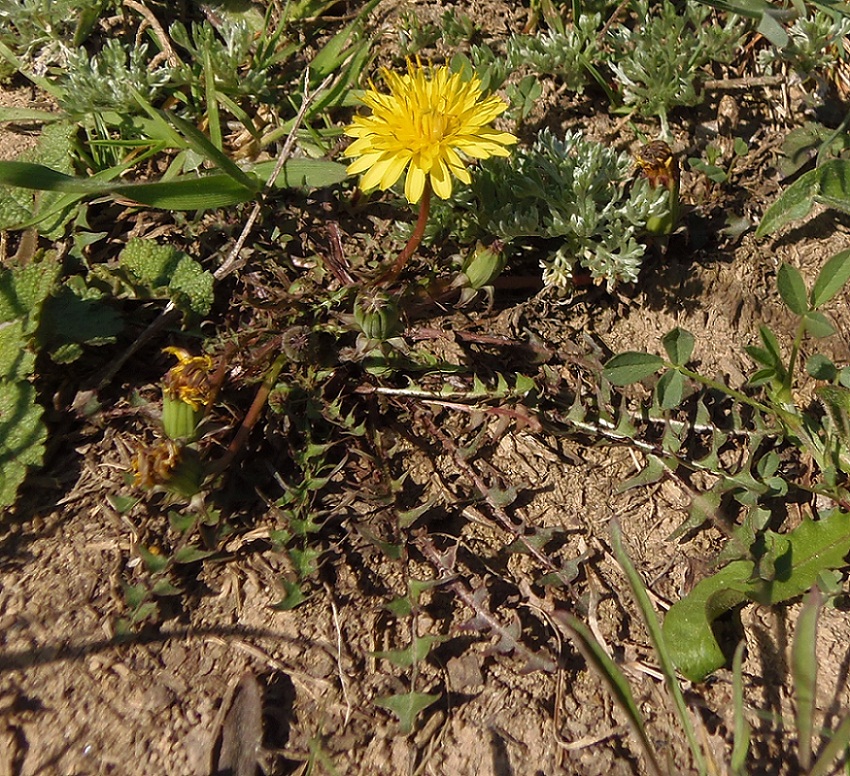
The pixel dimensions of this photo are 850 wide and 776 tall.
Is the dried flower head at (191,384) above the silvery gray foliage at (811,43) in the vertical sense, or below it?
below

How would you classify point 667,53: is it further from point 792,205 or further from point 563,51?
point 792,205

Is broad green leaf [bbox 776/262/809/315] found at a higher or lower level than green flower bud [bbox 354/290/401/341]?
higher

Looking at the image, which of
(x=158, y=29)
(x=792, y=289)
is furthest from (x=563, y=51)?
(x=158, y=29)

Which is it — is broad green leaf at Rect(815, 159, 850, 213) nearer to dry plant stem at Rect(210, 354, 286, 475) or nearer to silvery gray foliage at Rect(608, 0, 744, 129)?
silvery gray foliage at Rect(608, 0, 744, 129)

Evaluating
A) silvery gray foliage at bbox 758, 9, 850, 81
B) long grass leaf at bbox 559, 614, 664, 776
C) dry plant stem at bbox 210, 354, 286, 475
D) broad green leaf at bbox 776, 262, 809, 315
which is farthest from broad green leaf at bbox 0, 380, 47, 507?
silvery gray foliage at bbox 758, 9, 850, 81

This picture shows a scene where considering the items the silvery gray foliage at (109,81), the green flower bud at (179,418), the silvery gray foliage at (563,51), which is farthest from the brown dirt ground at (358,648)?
the silvery gray foliage at (563,51)

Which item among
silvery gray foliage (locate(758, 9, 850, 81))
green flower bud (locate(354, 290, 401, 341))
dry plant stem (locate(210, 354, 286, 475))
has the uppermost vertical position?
silvery gray foliage (locate(758, 9, 850, 81))

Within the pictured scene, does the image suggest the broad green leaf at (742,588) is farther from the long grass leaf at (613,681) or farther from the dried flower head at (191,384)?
the dried flower head at (191,384)
